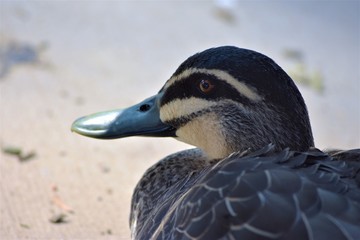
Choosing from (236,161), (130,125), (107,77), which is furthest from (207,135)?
(107,77)

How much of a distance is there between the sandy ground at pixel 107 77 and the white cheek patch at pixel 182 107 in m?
0.98

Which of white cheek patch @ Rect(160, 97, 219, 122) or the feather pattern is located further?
white cheek patch @ Rect(160, 97, 219, 122)

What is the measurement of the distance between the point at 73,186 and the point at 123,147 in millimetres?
809

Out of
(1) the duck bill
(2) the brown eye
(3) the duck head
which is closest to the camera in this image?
(3) the duck head

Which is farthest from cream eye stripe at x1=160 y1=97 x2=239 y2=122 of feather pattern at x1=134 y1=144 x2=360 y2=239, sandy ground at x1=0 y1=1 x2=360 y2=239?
sandy ground at x1=0 y1=1 x2=360 y2=239

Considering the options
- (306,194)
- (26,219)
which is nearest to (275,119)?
(306,194)

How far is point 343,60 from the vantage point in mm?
8164

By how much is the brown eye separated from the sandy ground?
127 cm

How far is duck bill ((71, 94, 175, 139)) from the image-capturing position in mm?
3906

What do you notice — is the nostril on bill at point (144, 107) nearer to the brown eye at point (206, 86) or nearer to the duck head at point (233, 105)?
the duck head at point (233, 105)

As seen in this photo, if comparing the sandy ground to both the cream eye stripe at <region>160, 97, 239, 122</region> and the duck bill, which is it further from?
the cream eye stripe at <region>160, 97, 239, 122</region>

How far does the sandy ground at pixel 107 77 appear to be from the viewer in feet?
16.2

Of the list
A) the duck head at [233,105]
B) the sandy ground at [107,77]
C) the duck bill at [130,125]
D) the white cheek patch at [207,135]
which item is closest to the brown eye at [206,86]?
the duck head at [233,105]

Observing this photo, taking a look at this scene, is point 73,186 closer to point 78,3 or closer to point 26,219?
point 26,219
